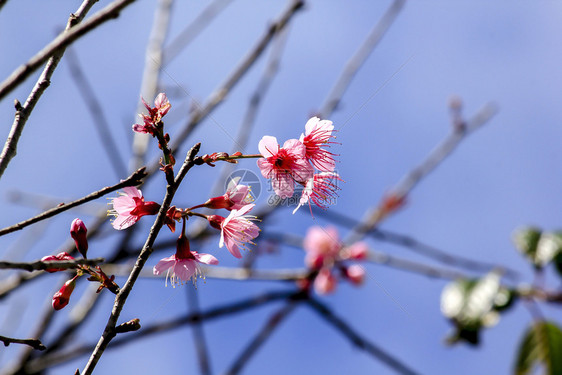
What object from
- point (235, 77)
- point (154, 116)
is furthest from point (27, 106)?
point (235, 77)

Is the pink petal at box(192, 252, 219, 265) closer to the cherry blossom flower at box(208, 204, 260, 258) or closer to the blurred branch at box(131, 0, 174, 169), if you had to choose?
the cherry blossom flower at box(208, 204, 260, 258)

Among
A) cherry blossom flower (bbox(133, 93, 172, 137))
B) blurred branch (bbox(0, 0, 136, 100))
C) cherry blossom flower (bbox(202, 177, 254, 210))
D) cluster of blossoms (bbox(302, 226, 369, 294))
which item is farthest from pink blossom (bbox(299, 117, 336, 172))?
cluster of blossoms (bbox(302, 226, 369, 294))

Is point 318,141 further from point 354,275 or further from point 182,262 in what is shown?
point 354,275

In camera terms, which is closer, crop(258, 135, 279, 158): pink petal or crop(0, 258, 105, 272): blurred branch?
crop(0, 258, 105, 272): blurred branch

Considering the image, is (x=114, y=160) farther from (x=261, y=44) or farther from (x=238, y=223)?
(x=238, y=223)

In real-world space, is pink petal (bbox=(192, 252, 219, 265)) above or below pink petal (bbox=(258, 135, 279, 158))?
below

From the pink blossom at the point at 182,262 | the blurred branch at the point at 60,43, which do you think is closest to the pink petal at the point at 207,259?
the pink blossom at the point at 182,262

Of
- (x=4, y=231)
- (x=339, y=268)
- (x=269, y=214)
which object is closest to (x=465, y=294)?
(x=269, y=214)
